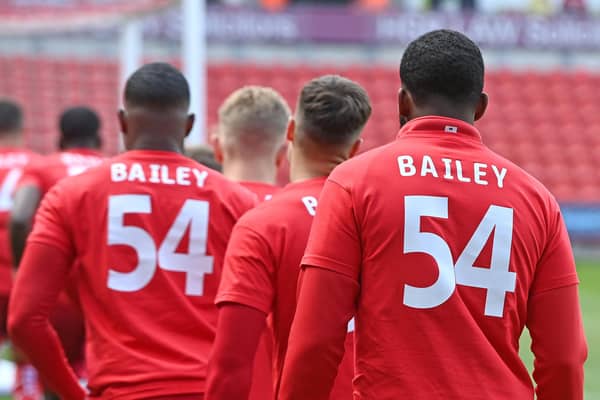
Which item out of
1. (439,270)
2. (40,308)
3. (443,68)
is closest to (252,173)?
(40,308)

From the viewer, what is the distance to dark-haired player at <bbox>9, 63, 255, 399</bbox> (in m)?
3.46

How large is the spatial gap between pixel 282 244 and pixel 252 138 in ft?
3.34

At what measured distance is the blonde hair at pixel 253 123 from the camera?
4.09 m

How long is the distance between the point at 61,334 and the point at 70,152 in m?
0.92

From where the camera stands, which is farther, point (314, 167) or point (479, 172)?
point (314, 167)

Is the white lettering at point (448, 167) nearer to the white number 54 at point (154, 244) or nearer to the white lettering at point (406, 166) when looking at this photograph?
the white lettering at point (406, 166)

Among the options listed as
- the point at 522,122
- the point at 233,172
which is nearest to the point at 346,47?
the point at 522,122

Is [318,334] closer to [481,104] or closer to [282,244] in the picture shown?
Result: [282,244]

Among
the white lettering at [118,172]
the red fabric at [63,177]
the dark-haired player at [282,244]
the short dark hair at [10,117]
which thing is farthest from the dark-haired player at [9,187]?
the dark-haired player at [282,244]

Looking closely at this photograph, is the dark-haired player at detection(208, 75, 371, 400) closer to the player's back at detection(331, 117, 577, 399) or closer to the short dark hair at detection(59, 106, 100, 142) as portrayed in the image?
the player's back at detection(331, 117, 577, 399)

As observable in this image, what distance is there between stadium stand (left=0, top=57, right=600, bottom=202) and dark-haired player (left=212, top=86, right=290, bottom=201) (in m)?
13.1

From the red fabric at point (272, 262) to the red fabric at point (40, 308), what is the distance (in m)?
0.63

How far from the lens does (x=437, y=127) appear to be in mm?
2723

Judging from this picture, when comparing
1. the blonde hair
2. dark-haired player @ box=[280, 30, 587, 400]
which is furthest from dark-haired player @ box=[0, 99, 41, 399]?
dark-haired player @ box=[280, 30, 587, 400]
